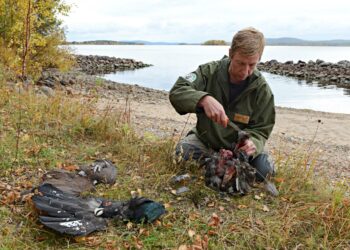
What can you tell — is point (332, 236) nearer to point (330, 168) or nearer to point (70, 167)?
point (70, 167)

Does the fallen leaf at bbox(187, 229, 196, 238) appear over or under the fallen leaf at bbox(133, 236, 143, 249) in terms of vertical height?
over

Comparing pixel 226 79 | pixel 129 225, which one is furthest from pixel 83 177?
pixel 226 79

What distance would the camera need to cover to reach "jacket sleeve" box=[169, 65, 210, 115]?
366 cm

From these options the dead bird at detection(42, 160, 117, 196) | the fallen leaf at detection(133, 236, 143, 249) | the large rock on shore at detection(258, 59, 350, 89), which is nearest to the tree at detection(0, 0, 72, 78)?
the dead bird at detection(42, 160, 117, 196)

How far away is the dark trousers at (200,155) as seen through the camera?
4.05m

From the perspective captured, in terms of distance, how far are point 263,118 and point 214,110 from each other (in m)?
0.86

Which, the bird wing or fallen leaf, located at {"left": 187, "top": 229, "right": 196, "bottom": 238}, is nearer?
the bird wing

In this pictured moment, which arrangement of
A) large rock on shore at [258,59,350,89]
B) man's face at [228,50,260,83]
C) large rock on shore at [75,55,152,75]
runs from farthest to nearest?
large rock on shore at [75,55,152,75] < large rock on shore at [258,59,350,89] < man's face at [228,50,260,83]

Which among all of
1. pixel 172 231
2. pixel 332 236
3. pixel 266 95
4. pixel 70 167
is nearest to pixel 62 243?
pixel 172 231

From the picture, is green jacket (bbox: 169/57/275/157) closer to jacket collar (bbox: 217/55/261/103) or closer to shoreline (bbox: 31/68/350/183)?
jacket collar (bbox: 217/55/261/103)

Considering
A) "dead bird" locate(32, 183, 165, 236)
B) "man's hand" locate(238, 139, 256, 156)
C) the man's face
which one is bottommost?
"dead bird" locate(32, 183, 165, 236)

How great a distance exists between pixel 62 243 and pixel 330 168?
5553 millimetres

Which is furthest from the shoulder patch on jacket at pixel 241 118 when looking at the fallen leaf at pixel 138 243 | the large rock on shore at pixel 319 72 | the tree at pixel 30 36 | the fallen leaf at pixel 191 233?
the large rock on shore at pixel 319 72

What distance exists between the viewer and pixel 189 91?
3.76 m
